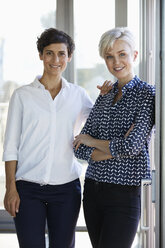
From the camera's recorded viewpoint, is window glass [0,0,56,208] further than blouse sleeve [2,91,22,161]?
Yes

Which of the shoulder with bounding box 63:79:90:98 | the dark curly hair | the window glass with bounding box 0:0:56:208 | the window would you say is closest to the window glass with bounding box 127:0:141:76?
the window

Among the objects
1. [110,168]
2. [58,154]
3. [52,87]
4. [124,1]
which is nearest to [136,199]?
[110,168]

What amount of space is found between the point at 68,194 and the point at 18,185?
27cm

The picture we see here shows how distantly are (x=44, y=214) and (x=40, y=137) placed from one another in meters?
0.41

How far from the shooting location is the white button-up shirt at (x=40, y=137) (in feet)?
6.81

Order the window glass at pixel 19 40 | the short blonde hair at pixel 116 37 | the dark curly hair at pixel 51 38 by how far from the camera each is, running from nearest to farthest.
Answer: the short blonde hair at pixel 116 37, the dark curly hair at pixel 51 38, the window glass at pixel 19 40

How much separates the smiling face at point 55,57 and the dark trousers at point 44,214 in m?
0.63

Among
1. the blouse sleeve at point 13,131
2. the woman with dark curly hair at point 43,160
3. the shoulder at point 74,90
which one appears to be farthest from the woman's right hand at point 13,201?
the shoulder at point 74,90

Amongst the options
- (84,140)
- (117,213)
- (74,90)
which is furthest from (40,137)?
(117,213)

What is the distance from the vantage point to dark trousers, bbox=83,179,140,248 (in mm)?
1818

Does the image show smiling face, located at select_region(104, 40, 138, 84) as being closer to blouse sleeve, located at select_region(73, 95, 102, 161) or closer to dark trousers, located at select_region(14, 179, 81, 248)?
blouse sleeve, located at select_region(73, 95, 102, 161)

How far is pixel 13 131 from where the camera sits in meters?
2.09

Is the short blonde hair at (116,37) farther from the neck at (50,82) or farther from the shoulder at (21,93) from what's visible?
the shoulder at (21,93)

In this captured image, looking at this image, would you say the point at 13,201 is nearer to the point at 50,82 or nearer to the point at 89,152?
the point at 89,152
